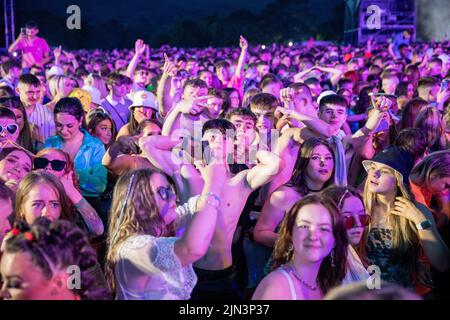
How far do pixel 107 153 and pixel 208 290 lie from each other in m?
1.32

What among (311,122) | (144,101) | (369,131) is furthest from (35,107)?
(369,131)

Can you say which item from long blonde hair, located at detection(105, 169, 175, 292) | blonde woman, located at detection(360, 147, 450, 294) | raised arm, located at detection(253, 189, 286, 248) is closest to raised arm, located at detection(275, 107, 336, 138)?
raised arm, located at detection(253, 189, 286, 248)

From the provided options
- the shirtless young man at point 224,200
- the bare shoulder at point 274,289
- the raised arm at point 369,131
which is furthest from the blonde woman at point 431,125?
the bare shoulder at point 274,289

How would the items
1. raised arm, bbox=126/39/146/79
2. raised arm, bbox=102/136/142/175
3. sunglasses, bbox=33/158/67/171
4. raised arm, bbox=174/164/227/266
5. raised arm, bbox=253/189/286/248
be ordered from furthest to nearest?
raised arm, bbox=126/39/146/79 → raised arm, bbox=102/136/142/175 → raised arm, bbox=253/189/286/248 → sunglasses, bbox=33/158/67/171 → raised arm, bbox=174/164/227/266

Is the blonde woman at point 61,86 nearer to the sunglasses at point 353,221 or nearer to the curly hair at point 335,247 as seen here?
the sunglasses at point 353,221

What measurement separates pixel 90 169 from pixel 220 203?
2.00 meters

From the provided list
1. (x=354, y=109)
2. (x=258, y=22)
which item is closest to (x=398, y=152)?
(x=354, y=109)

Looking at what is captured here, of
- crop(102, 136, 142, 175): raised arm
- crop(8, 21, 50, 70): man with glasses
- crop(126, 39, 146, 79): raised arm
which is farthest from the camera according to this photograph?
crop(8, 21, 50, 70): man with glasses

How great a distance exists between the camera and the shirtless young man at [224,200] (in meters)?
3.39

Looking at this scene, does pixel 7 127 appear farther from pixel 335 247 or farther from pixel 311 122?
pixel 335 247

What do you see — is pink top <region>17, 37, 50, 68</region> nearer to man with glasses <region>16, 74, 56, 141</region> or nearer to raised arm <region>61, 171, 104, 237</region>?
man with glasses <region>16, 74, 56, 141</region>

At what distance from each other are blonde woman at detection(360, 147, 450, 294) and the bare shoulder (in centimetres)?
97

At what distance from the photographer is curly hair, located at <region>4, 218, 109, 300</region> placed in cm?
205

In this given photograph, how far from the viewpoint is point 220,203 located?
8.46 ft
